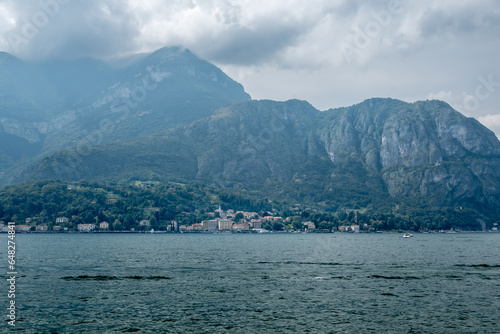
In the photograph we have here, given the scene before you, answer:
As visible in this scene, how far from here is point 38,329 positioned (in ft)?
164

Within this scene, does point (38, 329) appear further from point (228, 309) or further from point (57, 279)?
point (57, 279)

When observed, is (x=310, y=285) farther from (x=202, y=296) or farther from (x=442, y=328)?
(x=442, y=328)

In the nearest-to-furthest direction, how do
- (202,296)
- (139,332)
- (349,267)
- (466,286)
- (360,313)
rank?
(139,332), (360,313), (202,296), (466,286), (349,267)

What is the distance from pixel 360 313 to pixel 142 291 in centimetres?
3339

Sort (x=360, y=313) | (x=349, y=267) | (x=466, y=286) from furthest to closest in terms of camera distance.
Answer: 1. (x=349, y=267)
2. (x=466, y=286)
3. (x=360, y=313)

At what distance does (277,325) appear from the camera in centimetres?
5231

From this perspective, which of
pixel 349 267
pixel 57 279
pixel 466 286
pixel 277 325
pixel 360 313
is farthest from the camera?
pixel 349 267

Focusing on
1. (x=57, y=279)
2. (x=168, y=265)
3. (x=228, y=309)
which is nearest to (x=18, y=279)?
(x=57, y=279)

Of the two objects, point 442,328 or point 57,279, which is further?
point 57,279

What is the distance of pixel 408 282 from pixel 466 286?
945cm

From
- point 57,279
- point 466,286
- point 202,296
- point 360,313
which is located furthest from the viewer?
point 57,279

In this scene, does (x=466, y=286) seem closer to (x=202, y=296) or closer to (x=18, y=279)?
(x=202, y=296)

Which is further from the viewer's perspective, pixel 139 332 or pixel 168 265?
pixel 168 265

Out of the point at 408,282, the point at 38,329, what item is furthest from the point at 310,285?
the point at 38,329
